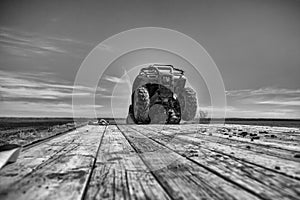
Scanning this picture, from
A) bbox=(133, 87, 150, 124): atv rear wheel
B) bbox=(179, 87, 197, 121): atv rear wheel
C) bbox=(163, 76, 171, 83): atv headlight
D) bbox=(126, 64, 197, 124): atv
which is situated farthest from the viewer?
bbox=(179, 87, 197, 121): atv rear wheel

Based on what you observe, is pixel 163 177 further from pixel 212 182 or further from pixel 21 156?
pixel 21 156

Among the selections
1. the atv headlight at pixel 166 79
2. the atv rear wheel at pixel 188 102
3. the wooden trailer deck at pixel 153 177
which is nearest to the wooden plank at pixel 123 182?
the wooden trailer deck at pixel 153 177

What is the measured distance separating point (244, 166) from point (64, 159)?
1.54m

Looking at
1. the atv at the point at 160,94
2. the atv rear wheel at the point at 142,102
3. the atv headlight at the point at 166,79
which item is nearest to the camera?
the atv rear wheel at the point at 142,102

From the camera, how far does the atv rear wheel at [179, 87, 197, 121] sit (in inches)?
526

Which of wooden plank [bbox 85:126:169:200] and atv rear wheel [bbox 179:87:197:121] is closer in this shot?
wooden plank [bbox 85:126:169:200]

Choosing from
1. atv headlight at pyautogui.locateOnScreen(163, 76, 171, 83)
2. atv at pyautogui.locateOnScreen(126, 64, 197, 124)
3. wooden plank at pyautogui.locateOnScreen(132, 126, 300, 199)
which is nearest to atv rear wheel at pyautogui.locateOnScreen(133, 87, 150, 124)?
atv at pyautogui.locateOnScreen(126, 64, 197, 124)

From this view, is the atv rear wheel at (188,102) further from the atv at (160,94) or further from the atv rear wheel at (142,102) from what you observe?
the atv rear wheel at (142,102)

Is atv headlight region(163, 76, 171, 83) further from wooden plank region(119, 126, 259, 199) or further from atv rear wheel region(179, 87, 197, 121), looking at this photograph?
wooden plank region(119, 126, 259, 199)


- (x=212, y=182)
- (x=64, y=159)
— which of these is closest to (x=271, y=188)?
(x=212, y=182)

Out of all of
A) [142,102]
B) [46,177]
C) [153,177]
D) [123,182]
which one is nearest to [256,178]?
[153,177]

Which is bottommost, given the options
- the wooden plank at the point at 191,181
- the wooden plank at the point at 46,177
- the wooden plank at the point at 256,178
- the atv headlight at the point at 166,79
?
the wooden plank at the point at 46,177

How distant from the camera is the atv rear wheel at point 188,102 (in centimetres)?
1336

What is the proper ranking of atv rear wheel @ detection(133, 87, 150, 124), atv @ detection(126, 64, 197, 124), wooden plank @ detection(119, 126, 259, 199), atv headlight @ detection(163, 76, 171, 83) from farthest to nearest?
atv headlight @ detection(163, 76, 171, 83) → atv @ detection(126, 64, 197, 124) → atv rear wheel @ detection(133, 87, 150, 124) → wooden plank @ detection(119, 126, 259, 199)
